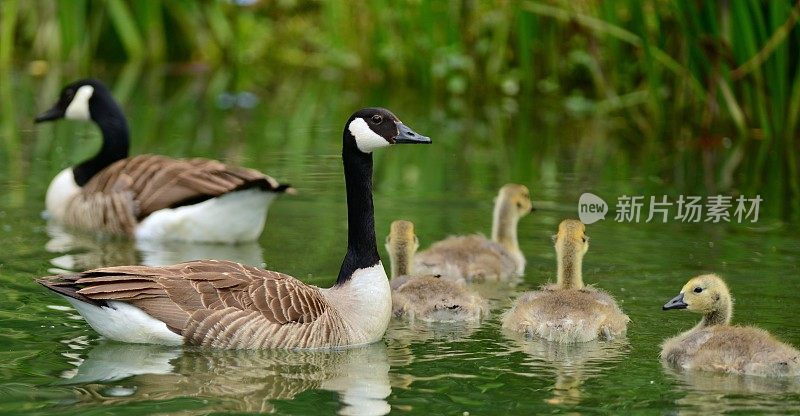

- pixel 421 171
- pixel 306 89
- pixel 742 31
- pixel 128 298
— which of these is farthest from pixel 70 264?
pixel 306 89

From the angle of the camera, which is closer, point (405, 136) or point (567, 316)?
point (567, 316)

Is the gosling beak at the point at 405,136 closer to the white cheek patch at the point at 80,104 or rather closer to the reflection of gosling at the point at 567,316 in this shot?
the reflection of gosling at the point at 567,316

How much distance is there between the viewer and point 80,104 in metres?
15.2

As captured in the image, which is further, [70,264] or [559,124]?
[559,124]

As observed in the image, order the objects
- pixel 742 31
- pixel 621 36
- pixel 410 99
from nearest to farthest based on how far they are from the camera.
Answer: pixel 742 31, pixel 621 36, pixel 410 99

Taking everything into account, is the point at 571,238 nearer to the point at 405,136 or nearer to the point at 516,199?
the point at 405,136

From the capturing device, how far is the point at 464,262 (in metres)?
11.3

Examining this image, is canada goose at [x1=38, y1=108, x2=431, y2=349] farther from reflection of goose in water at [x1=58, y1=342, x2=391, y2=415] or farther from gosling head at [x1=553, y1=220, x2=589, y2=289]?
gosling head at [x1=553, y1=220, x2=589, y2=289]

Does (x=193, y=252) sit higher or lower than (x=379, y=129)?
lower

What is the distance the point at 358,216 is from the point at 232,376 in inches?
74.1

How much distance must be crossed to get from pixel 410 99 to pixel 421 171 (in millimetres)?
6906

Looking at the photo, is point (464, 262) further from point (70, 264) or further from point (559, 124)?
point (559, 124)

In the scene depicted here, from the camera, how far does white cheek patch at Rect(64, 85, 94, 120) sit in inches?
598

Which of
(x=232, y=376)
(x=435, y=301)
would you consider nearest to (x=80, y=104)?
(x=435, y=301)
